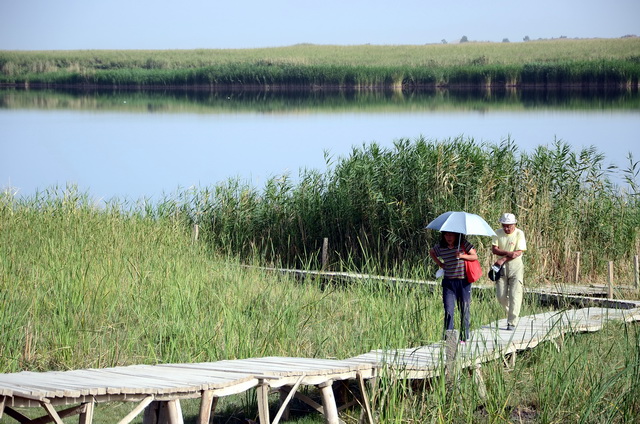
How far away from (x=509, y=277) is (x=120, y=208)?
8659mm

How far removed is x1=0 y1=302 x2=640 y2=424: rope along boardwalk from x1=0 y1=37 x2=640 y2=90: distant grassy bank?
148ft

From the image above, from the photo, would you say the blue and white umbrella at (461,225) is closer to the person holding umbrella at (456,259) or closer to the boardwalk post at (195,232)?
the person holding umbrella at (456,259)

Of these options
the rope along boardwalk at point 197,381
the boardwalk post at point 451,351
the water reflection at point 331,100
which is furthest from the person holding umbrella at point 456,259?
the water reflection at point 331,100

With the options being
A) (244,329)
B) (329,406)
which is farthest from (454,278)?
(329,406)

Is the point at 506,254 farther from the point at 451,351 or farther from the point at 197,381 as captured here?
the point at 197,381

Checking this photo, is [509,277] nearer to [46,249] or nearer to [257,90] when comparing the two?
[46,249]

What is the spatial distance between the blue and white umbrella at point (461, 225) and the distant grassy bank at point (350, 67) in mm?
43131

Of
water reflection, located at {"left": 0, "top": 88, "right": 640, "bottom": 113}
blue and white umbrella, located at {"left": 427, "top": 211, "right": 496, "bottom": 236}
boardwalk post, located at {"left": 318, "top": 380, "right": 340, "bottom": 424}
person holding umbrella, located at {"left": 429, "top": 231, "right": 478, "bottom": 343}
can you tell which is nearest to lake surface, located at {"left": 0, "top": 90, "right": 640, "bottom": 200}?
water reflection, located at {"left": 0, "top": 88, "right": 640, "bottom": 113}

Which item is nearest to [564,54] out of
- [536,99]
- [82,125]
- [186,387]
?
[536,99]

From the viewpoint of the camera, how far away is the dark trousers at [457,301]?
8.78 m

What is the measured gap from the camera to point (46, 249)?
39.5ft

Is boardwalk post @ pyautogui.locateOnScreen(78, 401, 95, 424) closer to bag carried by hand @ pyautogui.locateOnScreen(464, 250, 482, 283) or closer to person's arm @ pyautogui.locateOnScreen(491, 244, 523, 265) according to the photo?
bag carried by hand @ pyautogui.locateOnScreen(464, 250, 482, 283)

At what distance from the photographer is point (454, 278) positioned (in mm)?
8844

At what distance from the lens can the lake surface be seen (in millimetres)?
30719
